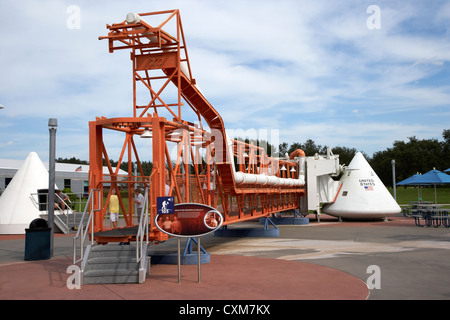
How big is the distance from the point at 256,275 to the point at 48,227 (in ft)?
22.7

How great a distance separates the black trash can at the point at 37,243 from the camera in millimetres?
12312

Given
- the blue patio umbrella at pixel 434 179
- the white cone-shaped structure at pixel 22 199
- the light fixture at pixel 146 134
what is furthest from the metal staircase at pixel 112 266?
the blue patio umbrella at pixel 434 179

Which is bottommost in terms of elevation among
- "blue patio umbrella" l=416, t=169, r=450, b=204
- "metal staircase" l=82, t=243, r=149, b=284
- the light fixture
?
"metal staircase" l=82, t=243, r=149, b=284

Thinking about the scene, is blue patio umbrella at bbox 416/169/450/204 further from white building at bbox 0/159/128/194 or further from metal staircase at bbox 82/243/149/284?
white building at bbox 0/159/128/194

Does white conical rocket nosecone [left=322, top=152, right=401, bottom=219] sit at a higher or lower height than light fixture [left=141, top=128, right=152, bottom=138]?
lower

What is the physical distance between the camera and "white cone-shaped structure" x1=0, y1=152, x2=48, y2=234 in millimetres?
21188

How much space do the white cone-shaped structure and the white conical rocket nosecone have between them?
1602cm

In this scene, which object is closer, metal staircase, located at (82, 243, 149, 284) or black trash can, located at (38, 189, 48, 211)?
metal staircase, located at (82, 243, 149, 284)

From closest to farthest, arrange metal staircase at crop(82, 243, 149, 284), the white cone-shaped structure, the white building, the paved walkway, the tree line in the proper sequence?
1. the paved walkway
2. metal staircase at crop(82, 243, 149, 284)
3. the white cone-shaped structure
4. the white building
5. the tree line

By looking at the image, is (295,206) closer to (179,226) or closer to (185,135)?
(185,135)

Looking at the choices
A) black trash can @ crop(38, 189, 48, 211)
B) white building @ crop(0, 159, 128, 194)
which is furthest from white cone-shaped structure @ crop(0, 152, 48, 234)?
white building @ crop(0, 159, 128, 194)

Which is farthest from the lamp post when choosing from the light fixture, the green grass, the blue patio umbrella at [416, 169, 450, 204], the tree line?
the tree line

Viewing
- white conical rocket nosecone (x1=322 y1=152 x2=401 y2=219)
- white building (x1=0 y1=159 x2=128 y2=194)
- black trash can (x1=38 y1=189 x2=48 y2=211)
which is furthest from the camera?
white building (x1=0 y1=159 x2=128 y2=194)
